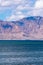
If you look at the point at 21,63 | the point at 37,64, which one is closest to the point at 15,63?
the point at 21,63

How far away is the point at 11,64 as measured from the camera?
243 ft

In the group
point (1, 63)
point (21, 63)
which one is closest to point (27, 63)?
point (21, 63)

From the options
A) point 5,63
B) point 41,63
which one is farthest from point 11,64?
point 41,63

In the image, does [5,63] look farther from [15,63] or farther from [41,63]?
[41,63]

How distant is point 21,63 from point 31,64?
372 cm

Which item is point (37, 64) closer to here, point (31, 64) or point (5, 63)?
point (31, 64)

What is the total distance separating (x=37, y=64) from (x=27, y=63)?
11.4 ft

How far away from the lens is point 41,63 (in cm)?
7631

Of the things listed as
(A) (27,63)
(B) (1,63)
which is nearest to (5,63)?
(B) (1,63)

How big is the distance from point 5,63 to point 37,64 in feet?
28.1

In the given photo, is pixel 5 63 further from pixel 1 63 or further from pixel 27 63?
pixel 27 63

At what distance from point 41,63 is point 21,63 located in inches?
209

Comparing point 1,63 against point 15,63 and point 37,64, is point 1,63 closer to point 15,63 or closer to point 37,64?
point 15,63

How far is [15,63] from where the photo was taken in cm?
7694
